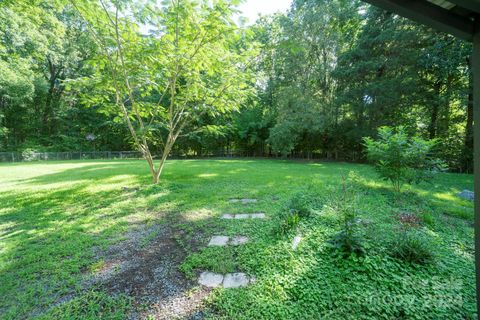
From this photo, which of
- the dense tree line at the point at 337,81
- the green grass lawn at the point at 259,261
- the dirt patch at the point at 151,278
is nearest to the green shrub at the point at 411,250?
the green grass lawn at the point at 259,261

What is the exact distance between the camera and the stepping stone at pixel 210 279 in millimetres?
2082

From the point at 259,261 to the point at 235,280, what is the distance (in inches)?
14.9

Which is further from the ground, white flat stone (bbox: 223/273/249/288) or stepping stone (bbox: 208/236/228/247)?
stepping stone (bbox: 208/236/228/247)

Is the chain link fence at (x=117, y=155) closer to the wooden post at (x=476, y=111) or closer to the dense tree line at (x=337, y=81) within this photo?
the dense tree line at (x=337, y=81)

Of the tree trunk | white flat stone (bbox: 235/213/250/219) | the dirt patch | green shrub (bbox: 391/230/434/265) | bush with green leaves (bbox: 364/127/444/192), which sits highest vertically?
the tree trunk

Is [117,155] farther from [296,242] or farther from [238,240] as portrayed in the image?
[296,242]

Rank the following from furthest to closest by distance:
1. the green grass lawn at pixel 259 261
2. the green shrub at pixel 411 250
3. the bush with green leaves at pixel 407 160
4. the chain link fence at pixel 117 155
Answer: the chain link fence at pixel 117 155, the bush with green leaves at pixel 407 160, the green shrub at pixel 411 250, the green grass lawn at pixel 259 261

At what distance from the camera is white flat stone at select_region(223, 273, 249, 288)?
2055mm

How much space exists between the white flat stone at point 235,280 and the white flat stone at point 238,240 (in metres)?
0.64

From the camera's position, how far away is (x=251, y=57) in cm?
546

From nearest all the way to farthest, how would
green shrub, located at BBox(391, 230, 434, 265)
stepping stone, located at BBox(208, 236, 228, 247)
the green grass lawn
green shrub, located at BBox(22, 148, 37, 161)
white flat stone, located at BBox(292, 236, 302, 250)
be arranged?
the green grass lawn < green shrub, located at BBox(391, 230, 434, 265) < white flat stone, located at BBox(292, 236, 302, 250) < stepping stone, located at BBox(208, 236, 228, 247) < green shrub, located at BBox(22, 148, 37, 161)

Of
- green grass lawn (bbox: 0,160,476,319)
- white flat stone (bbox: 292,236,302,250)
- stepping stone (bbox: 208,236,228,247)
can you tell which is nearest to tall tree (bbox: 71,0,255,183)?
green grass lawn (bbox: 0,160,476,319)

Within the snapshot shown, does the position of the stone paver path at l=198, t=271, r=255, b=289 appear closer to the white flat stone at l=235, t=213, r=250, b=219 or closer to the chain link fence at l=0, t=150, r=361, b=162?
the white flat stone at l=235, t=213, r=250, b=219

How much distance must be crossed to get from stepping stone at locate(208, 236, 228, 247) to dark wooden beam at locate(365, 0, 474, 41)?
287 centimetres
